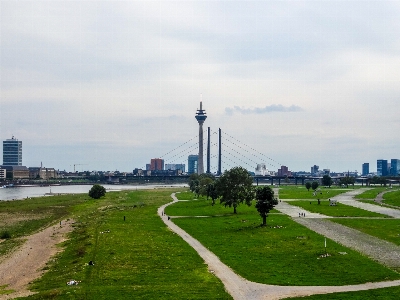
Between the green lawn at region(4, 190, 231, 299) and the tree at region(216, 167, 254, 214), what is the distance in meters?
24.5

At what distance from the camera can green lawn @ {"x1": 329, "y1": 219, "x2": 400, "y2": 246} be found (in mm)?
51062

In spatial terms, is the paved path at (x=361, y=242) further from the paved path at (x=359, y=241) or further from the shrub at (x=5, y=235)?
the shrub at (x=5, y=235)

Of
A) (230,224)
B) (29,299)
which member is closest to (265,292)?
(29,299)

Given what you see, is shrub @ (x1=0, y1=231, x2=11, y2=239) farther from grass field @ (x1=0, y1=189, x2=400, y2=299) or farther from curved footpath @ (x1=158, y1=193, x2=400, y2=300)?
curved footpath @ (x1=158, y1=193, x2=400, y2=300)

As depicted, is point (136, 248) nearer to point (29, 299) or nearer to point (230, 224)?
point (29, 299)

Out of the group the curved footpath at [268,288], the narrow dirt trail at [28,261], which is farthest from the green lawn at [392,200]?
the curved footpath at [268,288]

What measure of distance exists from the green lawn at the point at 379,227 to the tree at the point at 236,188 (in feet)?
51.7

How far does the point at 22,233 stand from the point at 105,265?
31553mm

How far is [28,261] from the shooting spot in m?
43.8

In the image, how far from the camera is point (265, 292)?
2902 centimetres

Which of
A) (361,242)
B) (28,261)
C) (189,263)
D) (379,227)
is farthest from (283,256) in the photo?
(379,227)

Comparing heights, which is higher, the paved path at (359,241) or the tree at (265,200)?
the tree at (265,200)

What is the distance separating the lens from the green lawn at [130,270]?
29500 mm

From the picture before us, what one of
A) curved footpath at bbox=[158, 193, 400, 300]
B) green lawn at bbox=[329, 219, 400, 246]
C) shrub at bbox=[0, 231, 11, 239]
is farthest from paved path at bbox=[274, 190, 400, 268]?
shrub at bbox=[0, 231, 11, 239]
